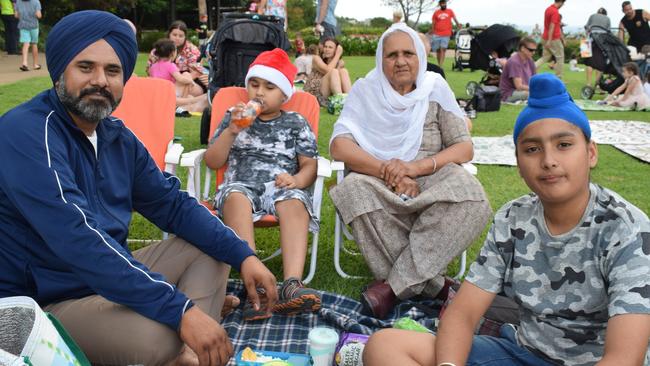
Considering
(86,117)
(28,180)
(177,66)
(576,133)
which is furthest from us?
(177,66)

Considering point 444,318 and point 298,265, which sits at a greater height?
point 444,318

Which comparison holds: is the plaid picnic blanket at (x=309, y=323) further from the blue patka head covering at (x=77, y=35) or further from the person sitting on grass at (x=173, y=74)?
the person sitting on grass at (x=173, y=74)

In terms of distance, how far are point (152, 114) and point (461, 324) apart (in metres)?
3.00

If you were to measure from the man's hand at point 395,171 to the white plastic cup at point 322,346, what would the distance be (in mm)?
1294

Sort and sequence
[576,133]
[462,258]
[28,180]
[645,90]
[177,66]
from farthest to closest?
[645,90]
[177,66]
[462,258]
[28,180]
[576,133]

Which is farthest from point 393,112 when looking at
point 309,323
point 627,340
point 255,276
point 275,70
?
point 627,340

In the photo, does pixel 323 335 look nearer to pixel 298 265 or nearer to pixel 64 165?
pixel 298 265

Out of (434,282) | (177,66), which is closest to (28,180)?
(434,282)

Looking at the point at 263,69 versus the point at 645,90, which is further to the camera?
the point at 645,90

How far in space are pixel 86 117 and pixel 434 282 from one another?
2136 mm

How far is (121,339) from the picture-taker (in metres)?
2.17

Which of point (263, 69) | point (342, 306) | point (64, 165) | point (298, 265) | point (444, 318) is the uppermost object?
point (263, 69)

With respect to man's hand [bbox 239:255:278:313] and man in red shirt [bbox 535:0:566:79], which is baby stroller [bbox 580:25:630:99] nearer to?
man in red shirt [bbox 535:0:566:79]

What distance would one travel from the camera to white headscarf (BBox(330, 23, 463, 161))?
4004 millimetres
